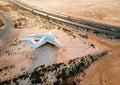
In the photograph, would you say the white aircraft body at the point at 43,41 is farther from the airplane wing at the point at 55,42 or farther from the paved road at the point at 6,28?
the paved road at the point at 6,28

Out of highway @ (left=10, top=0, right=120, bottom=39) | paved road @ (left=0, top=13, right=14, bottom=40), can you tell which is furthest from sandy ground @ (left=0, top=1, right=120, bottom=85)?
highway @ (left=10, top=0, right=120, bottom=39)

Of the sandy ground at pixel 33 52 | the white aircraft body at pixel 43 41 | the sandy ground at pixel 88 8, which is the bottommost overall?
the sandy ground at pixel 33 52

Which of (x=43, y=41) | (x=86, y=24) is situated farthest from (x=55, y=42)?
(x=86, y=24)

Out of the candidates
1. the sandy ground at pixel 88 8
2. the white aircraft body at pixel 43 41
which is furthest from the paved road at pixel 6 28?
the sandy ground at pixel 88 8

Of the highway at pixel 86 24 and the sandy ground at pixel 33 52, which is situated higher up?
the highway at pixel 86 24

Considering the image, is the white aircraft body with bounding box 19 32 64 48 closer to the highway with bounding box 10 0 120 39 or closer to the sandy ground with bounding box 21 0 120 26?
the highway with bounding box 10 0 120 39

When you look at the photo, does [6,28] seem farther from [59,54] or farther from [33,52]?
[59,54]
